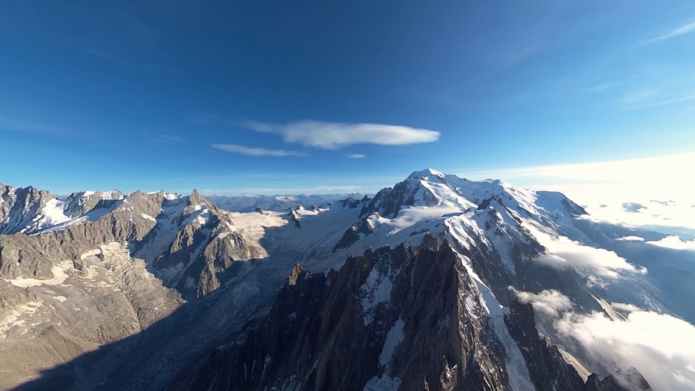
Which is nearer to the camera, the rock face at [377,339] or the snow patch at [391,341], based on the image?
the rock face at [377,339]

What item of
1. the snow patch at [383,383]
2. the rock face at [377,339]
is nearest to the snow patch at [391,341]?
the rock face at [377,339]

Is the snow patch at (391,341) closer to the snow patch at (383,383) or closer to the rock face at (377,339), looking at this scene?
the rock face at (377,339)

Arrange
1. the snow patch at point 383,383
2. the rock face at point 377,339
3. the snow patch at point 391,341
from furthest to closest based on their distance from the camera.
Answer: the snow patch at point 391,341 → the snow patch at point 383,383 → the rock face at point 377,339

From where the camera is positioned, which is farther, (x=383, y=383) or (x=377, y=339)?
(x=377, y=339)

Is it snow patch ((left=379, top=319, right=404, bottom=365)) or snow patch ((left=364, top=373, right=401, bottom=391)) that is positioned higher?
snow patch ((left=379, top=319, right=404, bottom=365))

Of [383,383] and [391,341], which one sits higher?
[391,341]

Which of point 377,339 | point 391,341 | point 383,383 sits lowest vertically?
point 383,383

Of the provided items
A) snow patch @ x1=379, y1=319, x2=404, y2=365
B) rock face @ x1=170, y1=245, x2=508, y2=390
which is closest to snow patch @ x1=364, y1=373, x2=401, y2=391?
rock face @ x1=170, y1=245, x2=508, y2=390

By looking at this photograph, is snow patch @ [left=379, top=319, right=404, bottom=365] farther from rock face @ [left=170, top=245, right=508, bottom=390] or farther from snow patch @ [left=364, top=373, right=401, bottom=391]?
snow patch @ [left=364, top=373, right=401, bottom=391]

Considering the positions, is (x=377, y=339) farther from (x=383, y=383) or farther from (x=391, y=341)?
(x=383, y=383)

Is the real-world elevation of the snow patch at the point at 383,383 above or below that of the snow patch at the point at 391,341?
below

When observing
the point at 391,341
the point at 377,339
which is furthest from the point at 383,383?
the point at 377,339

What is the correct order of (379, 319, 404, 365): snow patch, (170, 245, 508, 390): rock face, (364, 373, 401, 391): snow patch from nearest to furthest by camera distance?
(170, 245, 508, 390): rock face
(364, 373, 401, 391): snow patch
(379, 319, 404, 365): snow patch
